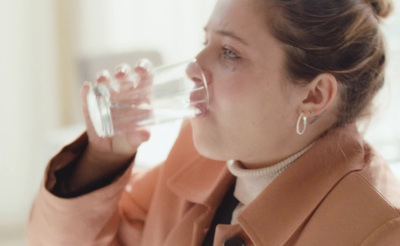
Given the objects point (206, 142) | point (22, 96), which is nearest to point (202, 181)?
point (206, 142)

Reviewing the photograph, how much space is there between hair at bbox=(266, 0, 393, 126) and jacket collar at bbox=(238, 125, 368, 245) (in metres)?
0.11

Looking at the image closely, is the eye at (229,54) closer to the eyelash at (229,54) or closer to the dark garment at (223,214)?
the eyelash at (229,54)

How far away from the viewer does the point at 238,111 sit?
3.32 ft

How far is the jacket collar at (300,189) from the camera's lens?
0.97 metres

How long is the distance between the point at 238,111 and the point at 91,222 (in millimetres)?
396

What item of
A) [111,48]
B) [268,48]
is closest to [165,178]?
[268,48]

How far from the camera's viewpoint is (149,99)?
107 centimetres

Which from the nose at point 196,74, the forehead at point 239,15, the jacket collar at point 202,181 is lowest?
the jacket collar at point 202,181

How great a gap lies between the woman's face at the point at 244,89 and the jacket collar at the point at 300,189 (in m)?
0.06

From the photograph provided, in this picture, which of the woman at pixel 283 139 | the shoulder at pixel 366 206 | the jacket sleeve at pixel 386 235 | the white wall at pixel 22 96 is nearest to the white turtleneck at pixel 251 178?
the woman at pixel 283 139

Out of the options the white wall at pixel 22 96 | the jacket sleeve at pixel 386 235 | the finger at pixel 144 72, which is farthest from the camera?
the white wall at pixel 22 96

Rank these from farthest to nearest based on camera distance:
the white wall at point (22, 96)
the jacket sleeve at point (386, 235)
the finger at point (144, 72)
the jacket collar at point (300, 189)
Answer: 1. the white wall at point (22, 96)
2. the finger at point (144, 72)
3. the jacket collar at point (300, 189)
4. the jacket sleeve at point (386, 235)

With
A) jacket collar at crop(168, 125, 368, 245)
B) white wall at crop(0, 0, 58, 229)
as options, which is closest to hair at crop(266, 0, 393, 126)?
jacket collar at crop(168, 125, 368, 245)

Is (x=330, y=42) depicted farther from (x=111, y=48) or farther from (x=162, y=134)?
(x=111, y=48)
